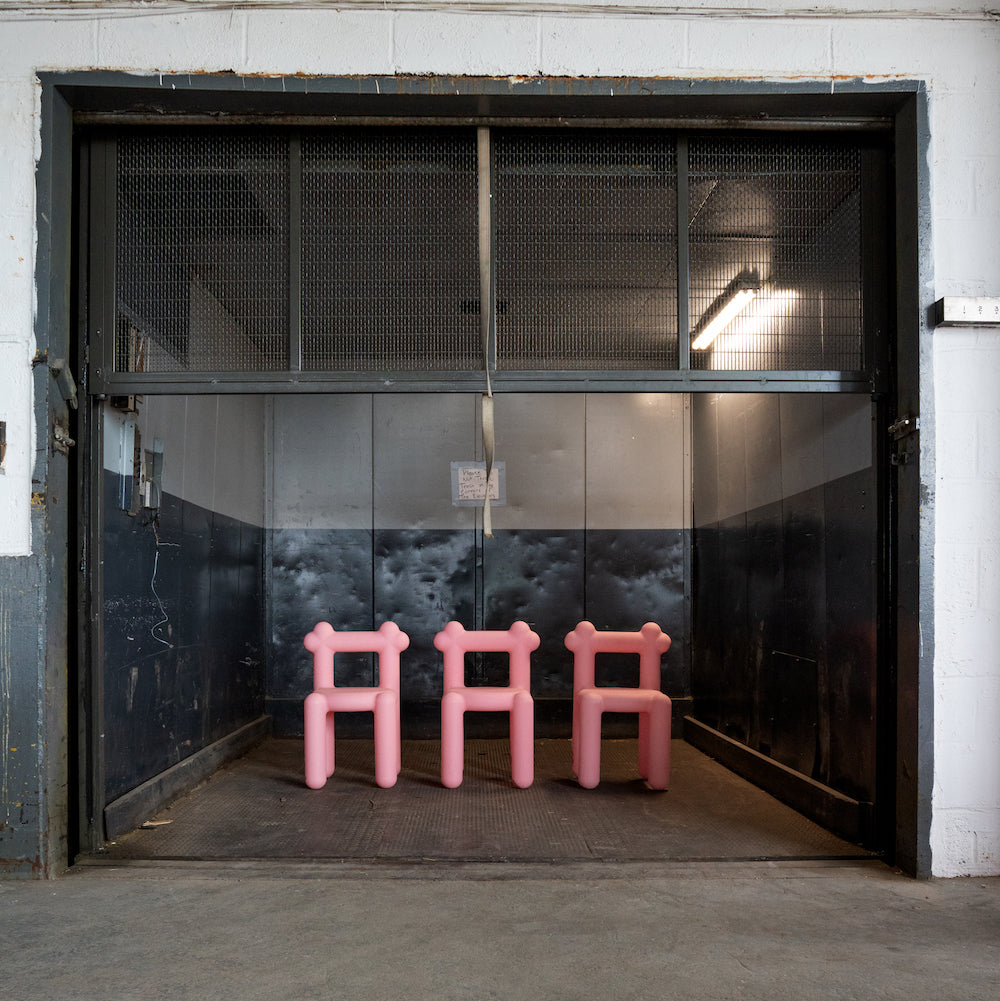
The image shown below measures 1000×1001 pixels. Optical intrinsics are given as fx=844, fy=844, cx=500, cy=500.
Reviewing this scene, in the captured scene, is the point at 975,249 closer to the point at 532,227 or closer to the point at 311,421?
the point at 532,227

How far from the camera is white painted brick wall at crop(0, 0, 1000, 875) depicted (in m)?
3.04

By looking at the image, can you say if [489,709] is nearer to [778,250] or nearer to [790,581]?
[790,581]

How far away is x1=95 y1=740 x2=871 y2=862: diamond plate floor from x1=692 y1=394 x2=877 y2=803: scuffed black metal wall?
383 millimetres

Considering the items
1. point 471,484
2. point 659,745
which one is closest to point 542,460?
point 471,484

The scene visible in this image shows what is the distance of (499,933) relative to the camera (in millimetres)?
2561

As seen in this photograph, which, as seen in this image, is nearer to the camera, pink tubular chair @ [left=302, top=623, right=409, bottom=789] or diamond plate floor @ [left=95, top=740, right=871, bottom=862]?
diamond plate floor @ [left=95, top=740, right=871, bottom=862]

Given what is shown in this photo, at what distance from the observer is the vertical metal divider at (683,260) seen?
3.29 metres

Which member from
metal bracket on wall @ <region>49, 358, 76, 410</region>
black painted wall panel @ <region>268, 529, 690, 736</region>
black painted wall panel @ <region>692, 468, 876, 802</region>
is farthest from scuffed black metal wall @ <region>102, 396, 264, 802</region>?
black painted wall panel @ <region>692, 468, 876, 802</region>

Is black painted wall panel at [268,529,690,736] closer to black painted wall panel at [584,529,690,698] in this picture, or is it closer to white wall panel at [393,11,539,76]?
black painted wall panel at [584,529,690,698]

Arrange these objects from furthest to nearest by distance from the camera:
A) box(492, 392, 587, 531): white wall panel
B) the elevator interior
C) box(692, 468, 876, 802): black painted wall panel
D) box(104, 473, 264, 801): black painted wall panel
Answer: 1. box(492, 392, 587, 531): white wall panel
2. the elevator interior
3. box(104, 473, 264, 801): black painted wall panel
4. box(692, 468, 876, 802): black painted wall panel

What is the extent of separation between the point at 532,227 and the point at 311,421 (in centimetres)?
341

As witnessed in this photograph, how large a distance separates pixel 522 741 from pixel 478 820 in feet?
2.17

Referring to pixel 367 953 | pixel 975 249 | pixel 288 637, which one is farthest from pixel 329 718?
pixel 975 249

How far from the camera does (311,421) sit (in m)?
6.33
